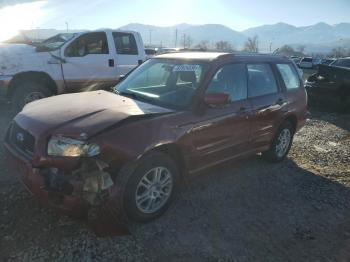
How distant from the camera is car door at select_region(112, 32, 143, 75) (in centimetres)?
888

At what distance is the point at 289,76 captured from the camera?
19.7 feet

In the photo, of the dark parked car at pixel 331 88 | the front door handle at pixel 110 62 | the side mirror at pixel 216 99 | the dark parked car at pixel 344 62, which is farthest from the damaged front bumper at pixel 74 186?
the dark parked car at pixel 344 62

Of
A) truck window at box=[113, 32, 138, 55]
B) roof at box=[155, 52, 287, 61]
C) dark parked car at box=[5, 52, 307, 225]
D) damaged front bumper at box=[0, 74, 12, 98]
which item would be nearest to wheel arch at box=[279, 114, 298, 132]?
dark parked car at box=[5, 52, 307, 225]

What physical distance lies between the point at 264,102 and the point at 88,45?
194 inches

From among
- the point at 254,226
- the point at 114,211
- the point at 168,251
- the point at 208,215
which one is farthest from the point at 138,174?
the point at 254,226

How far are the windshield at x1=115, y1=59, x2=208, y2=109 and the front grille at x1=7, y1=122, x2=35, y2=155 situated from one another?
1.34m

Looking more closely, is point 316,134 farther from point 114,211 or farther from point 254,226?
point 114,211

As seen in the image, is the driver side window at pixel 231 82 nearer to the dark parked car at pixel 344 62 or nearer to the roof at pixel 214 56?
the roof at pixel 214 56

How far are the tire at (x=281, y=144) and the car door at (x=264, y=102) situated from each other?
227 mm

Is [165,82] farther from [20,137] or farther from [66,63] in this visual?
[66,63]

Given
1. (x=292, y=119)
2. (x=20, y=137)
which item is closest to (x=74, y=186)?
(x=20, y=137)

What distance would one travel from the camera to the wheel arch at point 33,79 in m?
7.54

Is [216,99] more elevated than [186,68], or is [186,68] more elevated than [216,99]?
[186,68]

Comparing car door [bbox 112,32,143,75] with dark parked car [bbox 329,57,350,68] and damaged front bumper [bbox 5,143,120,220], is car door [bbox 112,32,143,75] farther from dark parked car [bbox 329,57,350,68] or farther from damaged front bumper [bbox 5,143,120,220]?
dark parked car [bbox 329,57,350,68]
